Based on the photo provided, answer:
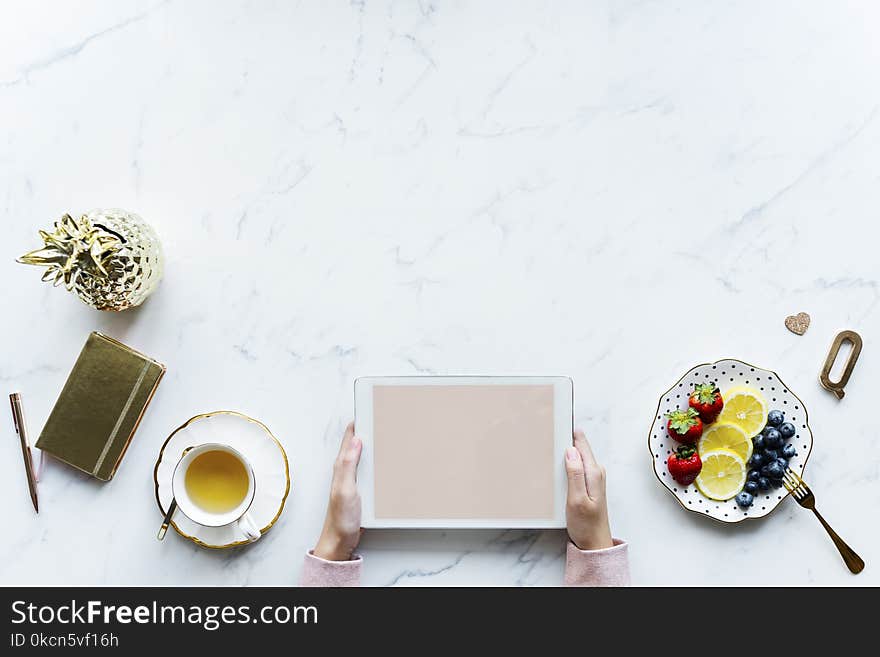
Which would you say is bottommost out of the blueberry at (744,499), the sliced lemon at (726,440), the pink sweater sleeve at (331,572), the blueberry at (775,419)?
the pink sweater sleeve at (331,572)

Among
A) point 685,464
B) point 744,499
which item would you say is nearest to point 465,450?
point 685,464

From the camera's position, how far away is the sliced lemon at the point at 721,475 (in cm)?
124

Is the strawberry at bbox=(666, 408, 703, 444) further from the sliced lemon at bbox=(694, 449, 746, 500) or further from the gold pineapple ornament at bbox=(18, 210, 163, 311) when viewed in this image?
the gold pineapple ornament at bbox=(18, 210, 163, 311)

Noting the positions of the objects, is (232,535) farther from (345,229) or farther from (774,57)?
(774,57)

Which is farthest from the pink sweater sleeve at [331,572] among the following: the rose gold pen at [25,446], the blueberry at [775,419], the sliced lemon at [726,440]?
the blueberry at [775,419]

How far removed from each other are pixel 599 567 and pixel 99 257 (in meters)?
0.90

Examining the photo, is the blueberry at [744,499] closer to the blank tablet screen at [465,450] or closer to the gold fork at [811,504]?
the gold fork at [811,504]

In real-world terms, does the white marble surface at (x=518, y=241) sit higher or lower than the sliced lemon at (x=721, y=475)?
higher

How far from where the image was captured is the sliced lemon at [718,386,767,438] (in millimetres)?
1239

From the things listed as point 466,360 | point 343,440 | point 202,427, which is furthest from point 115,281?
point 466,360

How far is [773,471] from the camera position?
4.07 ft

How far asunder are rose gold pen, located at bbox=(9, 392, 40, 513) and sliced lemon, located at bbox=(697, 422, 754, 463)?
3.61 ft

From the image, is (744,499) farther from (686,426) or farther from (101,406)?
(101,406)

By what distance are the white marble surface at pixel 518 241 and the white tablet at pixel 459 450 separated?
6cm
